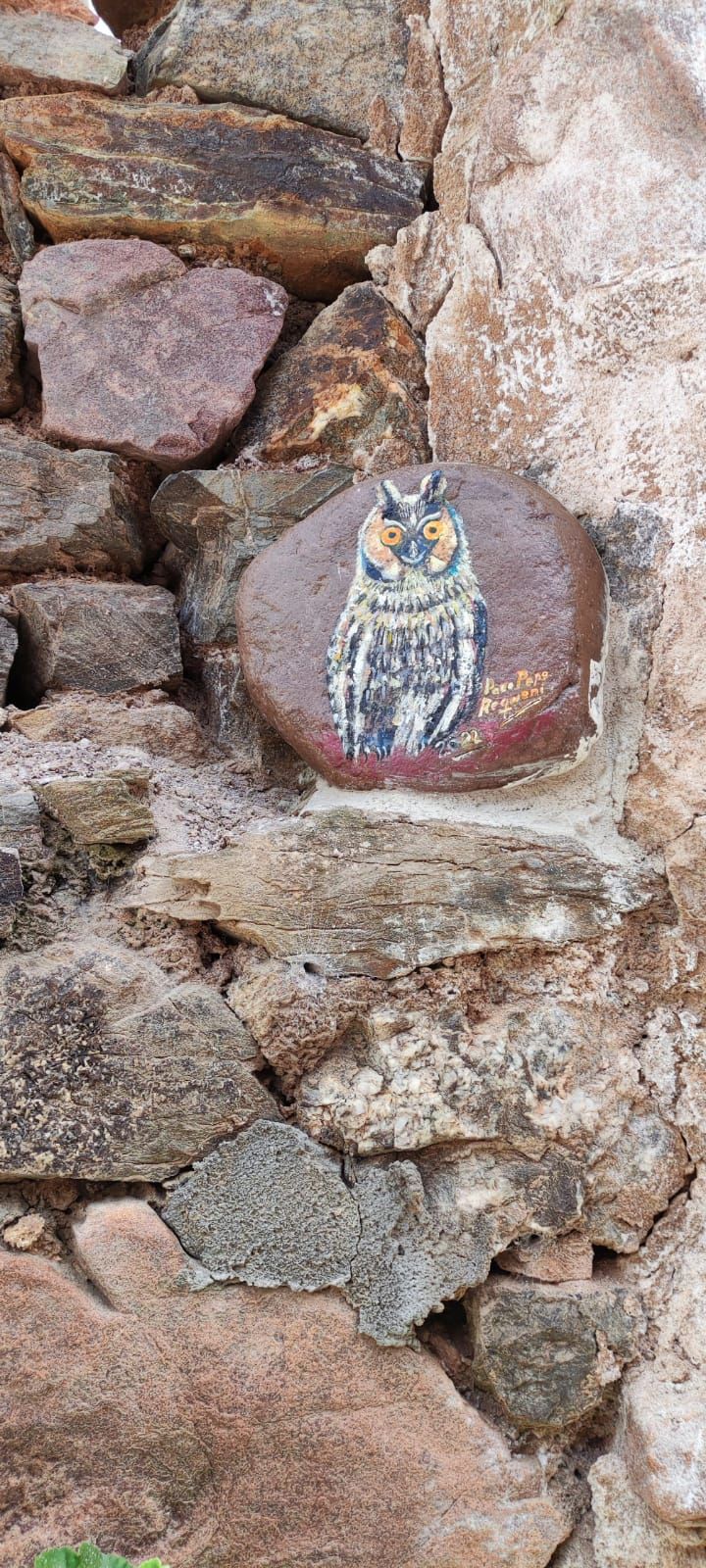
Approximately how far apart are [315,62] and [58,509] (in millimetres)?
1063

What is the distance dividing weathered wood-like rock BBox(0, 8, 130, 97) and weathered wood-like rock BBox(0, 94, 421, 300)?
0.10 metres

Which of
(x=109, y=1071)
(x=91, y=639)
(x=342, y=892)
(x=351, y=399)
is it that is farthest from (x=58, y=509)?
(x=109, y=1071)

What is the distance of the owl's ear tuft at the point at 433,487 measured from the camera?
166 cm

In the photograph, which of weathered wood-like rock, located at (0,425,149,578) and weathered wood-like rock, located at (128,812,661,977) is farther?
weathered wood-like rock, located at (0,425,149,578)

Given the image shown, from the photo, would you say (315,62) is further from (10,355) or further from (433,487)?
(433,487)

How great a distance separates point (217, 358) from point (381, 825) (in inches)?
38.4

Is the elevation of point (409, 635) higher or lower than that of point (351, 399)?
lower

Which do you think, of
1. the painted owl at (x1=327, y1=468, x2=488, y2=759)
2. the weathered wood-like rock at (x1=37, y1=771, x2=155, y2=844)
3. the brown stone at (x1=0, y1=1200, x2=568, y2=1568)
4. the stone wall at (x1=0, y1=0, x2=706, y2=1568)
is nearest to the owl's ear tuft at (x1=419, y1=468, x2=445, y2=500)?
the painted owl at (x1=327, y1=468, x2=488, y2=759)

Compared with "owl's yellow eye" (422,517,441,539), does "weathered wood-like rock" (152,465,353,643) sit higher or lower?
lower

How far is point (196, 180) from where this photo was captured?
6.85ft

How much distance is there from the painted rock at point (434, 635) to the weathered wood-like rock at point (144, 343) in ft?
1.44

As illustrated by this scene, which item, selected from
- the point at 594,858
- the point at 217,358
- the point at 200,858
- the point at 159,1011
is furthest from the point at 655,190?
the point at 159,1011

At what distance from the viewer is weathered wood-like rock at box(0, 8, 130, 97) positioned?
214cm

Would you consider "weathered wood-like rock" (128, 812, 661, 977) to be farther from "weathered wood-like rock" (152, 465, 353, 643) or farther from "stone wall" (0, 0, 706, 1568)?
"weathered wood-like rock" (152, 465, 353, 643)
